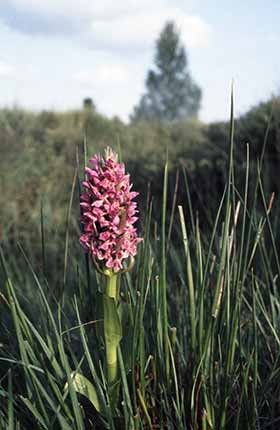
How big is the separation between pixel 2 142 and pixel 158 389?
816 cm

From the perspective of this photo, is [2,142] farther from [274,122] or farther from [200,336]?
[200,336]

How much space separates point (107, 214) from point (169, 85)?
38361mm

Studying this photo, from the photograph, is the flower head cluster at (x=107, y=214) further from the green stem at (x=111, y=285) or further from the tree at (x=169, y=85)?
the tree at (x=169, y=85)

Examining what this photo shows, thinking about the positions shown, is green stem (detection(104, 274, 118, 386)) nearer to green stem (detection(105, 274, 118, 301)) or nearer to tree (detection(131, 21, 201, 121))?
green stem (detection(105, 274, 118, 301))

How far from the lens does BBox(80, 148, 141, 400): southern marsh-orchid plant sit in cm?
146

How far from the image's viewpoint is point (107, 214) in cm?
147

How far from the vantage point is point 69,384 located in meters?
1.37

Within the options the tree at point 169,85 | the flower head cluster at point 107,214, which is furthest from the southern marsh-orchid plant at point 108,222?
the tree at point 169,85

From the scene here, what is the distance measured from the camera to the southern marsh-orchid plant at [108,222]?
1.46 meters

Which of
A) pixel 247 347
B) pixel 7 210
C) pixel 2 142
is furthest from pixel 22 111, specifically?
pixel 247 347

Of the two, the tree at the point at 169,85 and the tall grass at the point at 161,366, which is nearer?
the tall grass at the point at 161,366

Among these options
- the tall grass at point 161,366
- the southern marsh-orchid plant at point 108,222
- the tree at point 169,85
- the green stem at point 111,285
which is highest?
the tree at point 169,85

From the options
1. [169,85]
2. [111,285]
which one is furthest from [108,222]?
[169,85]

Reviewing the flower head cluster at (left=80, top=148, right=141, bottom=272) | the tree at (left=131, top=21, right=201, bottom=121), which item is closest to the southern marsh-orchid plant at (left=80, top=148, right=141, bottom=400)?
the flower head cluster at (left=80, top=148, right=141, bottom=272)
